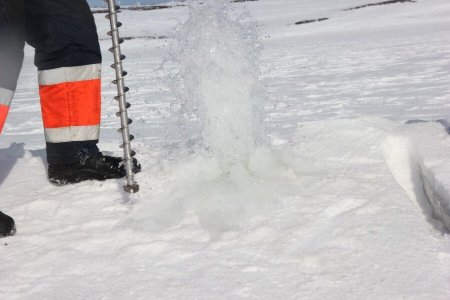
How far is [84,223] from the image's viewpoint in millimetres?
1669

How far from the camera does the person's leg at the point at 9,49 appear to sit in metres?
1.71

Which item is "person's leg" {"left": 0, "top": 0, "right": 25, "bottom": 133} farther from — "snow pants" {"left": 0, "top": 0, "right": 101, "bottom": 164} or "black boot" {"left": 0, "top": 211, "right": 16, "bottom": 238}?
"black boot" {"left": 0, "top": 211, "right": 16, "bottom": 238}

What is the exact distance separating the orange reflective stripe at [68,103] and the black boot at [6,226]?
19.1 inches

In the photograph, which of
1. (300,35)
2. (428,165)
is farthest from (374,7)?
(428,165)

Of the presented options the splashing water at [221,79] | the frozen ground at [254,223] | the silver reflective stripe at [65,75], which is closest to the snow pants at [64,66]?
the silver reflective stripe at [65,75]

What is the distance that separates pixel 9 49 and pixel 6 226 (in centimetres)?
65

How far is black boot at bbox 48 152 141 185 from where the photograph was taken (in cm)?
202

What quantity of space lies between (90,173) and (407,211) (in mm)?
1279

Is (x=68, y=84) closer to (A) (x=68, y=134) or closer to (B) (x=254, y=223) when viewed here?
(A) (x=68, y=134)

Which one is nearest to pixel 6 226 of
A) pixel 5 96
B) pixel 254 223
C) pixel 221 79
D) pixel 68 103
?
pixel 5 96

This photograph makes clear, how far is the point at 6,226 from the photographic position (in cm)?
160

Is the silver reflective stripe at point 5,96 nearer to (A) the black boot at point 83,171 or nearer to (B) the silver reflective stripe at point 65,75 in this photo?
(B) the silver reflective stripe at point 65,75

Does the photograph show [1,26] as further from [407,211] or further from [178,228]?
[407,211]

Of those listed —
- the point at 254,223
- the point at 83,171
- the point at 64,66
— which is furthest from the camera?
the point at 83,171
